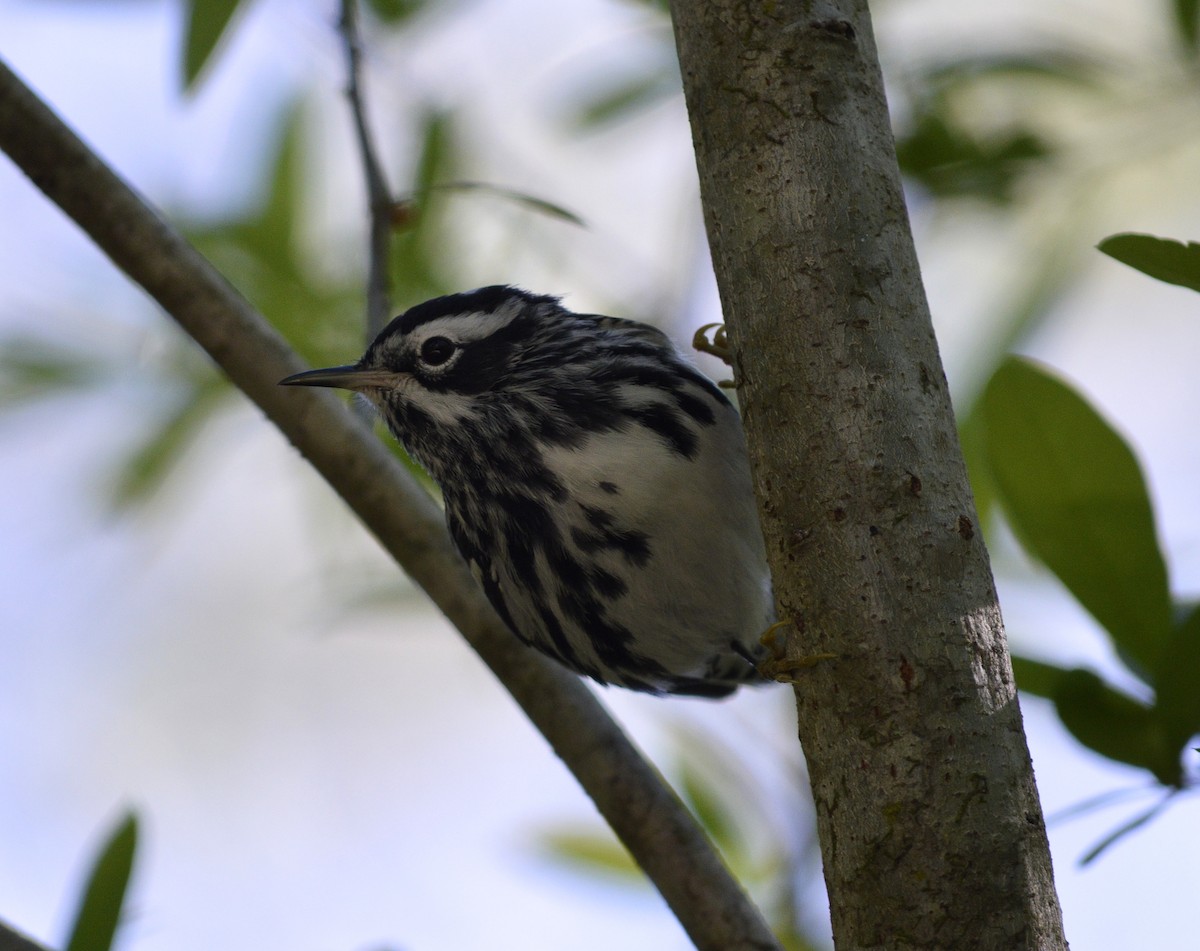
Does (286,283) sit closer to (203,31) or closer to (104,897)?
(203,31)

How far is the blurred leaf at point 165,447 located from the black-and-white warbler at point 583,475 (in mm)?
719

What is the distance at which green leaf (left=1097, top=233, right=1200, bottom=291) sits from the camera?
1.34 m

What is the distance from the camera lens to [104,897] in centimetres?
185

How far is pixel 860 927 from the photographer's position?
1396 millimetres

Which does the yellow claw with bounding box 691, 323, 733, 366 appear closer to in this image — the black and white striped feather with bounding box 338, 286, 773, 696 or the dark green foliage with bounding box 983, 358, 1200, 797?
the black and white striped feather with bounding box 338, 286, 773, 696

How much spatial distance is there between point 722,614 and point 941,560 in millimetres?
1063

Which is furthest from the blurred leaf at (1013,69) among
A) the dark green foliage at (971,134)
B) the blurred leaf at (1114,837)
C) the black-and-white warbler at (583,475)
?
the blurred leaf at (1114,837)

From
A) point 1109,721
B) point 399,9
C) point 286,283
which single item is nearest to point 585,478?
point 1109,721

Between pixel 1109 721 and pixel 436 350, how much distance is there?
1459 mm

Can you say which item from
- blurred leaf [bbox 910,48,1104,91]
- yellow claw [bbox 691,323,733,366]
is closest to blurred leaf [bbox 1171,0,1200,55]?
blurred leaf [bbox 910,48,1104,91]

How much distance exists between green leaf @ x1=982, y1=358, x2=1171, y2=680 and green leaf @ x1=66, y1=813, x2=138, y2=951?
1.36 meters

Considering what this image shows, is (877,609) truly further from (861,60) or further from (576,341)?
(576,341)

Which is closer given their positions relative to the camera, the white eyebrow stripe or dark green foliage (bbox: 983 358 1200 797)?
dark green foliage (bbox: 983 358 1200 797)

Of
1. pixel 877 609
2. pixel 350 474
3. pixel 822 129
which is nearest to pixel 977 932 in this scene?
pixel 877 609
